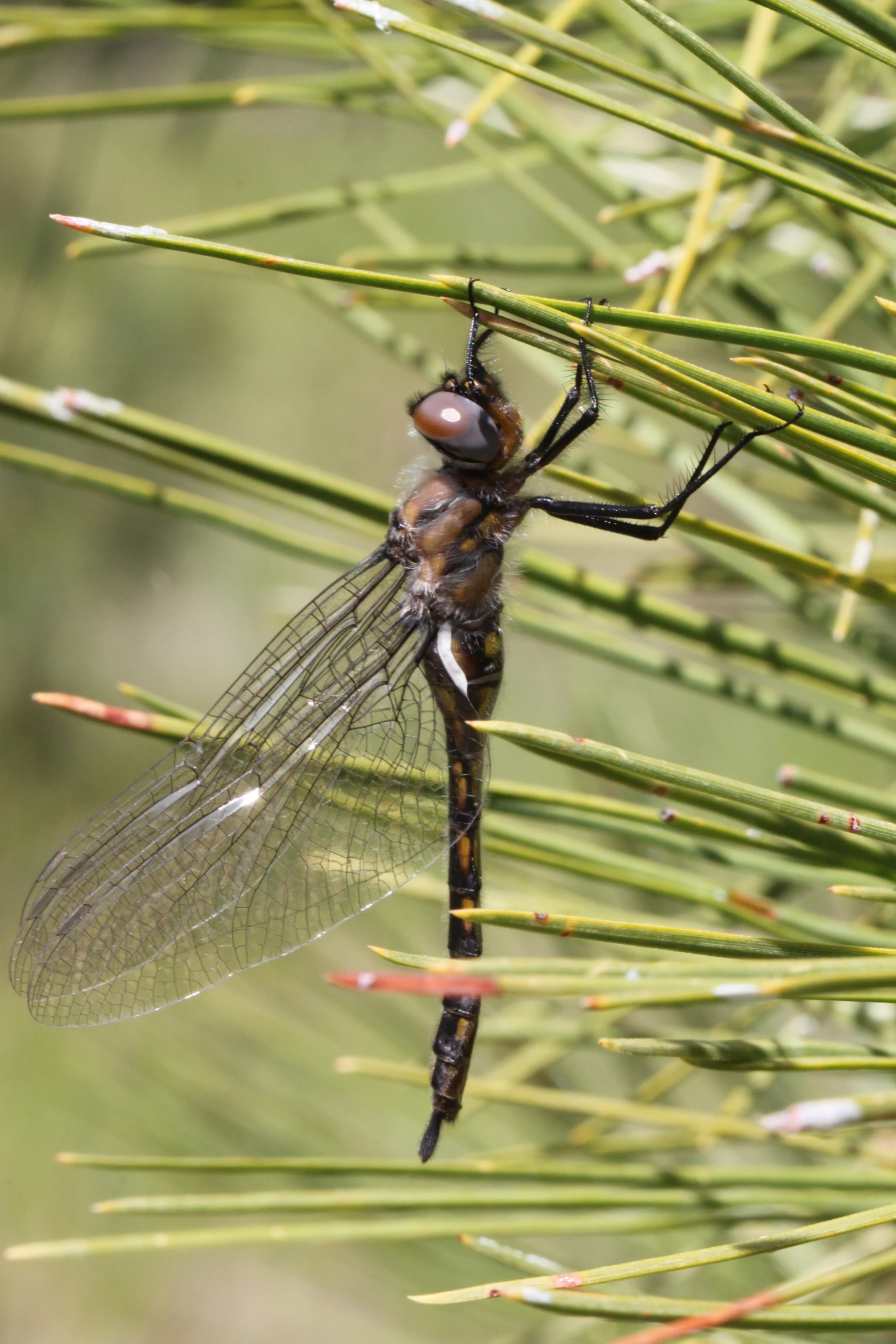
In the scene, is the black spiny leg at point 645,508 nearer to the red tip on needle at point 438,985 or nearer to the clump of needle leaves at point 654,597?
the clump of needle leaves at point 654,597

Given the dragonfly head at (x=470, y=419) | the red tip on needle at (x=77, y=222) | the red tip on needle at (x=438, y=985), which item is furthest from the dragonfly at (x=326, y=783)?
the red tip on needle at (x=438, y=985)

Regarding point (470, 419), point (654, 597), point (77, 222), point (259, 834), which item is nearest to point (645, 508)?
point (654, 597)

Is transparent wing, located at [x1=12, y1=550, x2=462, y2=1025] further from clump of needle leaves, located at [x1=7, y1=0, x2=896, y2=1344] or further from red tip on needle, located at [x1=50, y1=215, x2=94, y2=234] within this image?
red tip on needle, located at [x1=50, y1=215, x2=94, y2=234]

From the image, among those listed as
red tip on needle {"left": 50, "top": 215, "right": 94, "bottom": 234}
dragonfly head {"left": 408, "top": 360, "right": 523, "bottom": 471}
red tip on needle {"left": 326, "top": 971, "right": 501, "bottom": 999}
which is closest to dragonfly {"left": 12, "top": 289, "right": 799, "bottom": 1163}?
dragonfly head {"left": 408, "top": 360, "right": 523, "bottom": 471}

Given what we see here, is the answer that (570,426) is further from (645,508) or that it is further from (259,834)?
(259,834)

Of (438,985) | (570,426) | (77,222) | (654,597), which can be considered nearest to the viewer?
(438,985)

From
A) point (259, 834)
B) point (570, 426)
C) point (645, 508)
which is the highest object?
point (570, 426)
